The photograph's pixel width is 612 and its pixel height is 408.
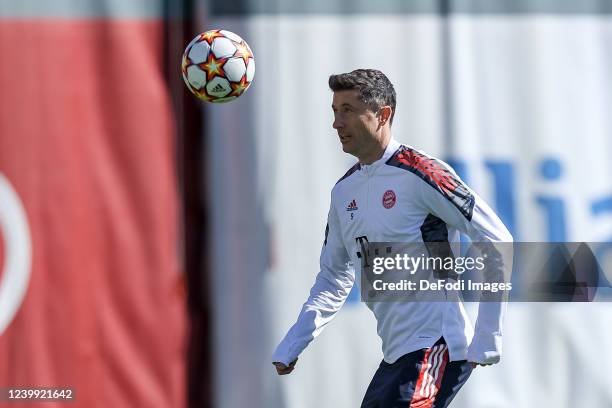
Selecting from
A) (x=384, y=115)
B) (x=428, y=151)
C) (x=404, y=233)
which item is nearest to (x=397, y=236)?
(x=404, y=233)

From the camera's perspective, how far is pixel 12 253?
6449mm

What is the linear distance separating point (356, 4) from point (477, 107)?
962 millimetres

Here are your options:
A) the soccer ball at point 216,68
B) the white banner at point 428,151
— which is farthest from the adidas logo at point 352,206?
the white banner at point 428,151

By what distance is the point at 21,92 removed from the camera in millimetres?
6453

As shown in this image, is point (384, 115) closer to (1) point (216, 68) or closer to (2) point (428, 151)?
(1) point (216, 68)

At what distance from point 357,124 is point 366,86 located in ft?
0.56

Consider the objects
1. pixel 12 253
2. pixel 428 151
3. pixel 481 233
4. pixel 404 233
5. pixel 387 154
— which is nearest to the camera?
pixel 481 233

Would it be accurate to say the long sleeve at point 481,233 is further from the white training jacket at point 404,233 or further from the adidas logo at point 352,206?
the adidas logo at point 352,206

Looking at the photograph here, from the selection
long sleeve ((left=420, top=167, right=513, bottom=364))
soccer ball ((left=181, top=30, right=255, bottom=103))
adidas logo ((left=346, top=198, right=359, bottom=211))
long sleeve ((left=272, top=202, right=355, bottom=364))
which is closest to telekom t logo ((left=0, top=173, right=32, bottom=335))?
soccer ball ((left=181, top=30, right=255, bottom=103))

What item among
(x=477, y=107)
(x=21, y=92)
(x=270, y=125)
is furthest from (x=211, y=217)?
(x=477, y=107)

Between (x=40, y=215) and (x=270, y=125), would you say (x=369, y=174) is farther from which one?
(x=40, y=215)

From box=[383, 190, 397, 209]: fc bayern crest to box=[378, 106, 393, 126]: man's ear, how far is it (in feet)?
1.09

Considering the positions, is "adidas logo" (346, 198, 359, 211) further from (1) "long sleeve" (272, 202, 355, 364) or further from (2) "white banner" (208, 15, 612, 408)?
(2) "white banner" (208, 15, 612, 408)

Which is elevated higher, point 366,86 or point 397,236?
point 366,86
